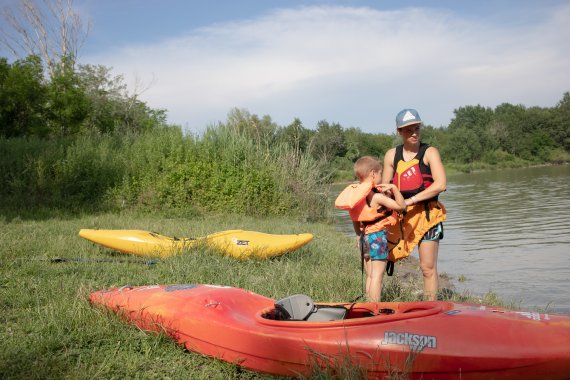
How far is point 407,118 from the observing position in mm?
3924

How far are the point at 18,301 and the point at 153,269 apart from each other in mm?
1443

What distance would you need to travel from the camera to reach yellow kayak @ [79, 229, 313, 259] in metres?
5.89

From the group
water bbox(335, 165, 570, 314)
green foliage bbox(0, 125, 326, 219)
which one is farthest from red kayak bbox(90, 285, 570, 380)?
green foliage bbox(0, 125, 326, 219)

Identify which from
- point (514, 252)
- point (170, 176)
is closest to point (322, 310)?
point (514, 252)

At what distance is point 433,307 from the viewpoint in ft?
9.82

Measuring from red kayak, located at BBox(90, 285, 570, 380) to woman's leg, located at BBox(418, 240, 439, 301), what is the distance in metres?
0.85

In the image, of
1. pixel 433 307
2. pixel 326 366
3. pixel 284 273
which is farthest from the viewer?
pixel 284 273

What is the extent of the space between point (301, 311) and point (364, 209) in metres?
0.96

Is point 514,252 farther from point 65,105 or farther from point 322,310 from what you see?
point 65,105

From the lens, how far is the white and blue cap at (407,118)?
12.8ft

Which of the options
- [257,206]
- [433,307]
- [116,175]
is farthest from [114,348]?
[116,175]

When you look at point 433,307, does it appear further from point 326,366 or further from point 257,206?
A: point 257,206

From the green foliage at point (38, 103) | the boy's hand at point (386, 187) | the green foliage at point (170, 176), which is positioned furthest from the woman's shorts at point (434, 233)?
the green foliage at point (38, 103)

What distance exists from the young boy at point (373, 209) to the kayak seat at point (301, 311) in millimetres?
596
